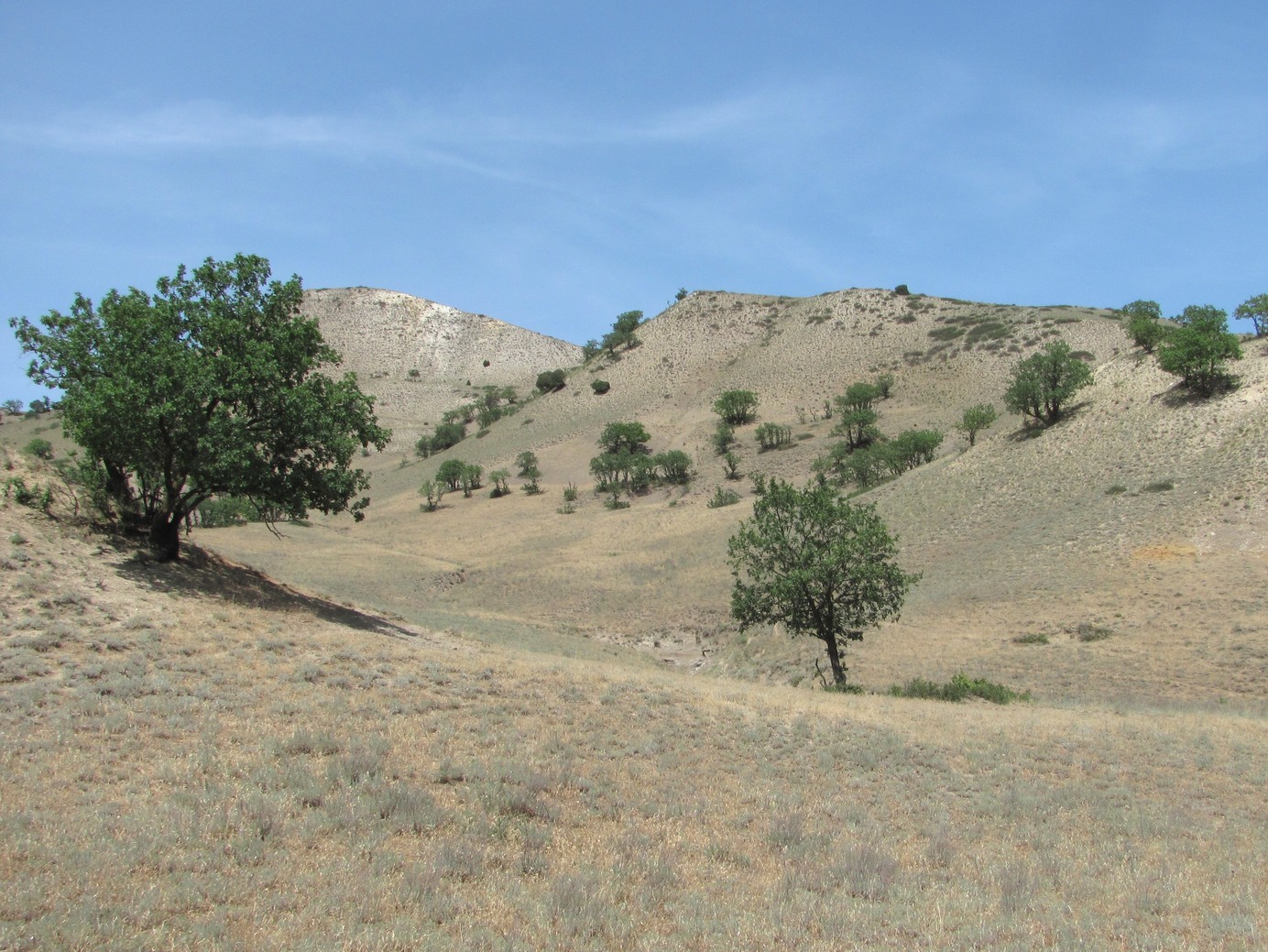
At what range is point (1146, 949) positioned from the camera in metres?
6.88

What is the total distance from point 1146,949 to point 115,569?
21.3 meters

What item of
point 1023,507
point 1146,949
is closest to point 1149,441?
point 1023,507

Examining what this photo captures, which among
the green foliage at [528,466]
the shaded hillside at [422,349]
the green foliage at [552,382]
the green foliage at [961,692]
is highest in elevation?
the shaded hillside at [422,349]

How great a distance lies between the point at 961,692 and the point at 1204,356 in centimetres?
4062

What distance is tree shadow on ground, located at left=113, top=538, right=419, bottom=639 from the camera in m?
19.8

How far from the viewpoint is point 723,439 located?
8700 cm

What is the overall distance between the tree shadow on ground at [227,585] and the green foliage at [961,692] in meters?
15.6

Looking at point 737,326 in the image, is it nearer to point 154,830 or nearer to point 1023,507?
point 1023,507

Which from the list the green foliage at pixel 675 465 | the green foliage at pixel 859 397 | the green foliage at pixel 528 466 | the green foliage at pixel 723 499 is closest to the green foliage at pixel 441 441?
the green foliage at pixel 528 466

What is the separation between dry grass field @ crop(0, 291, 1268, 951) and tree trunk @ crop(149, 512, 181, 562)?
80cm

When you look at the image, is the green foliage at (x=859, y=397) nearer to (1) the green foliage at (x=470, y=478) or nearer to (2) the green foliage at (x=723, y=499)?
(2) the green foliage at (x=723, y=499)

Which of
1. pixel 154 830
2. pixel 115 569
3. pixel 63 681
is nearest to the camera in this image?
pixel 154 830

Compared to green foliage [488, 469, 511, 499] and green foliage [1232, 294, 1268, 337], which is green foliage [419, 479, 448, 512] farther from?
green foliage [1232, 294, 1268, 337]

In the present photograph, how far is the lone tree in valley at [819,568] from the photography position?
26.3 m
